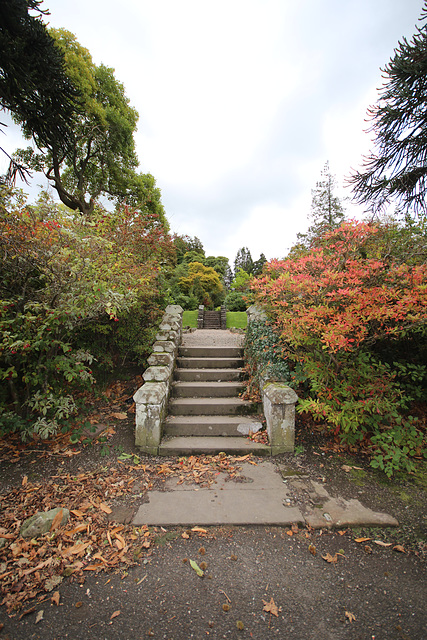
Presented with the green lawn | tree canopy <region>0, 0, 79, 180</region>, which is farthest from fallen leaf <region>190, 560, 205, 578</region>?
the green lawn

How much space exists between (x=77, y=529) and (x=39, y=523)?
317 mm

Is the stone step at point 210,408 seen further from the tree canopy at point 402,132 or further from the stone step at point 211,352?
the tree canopy at point 402,132

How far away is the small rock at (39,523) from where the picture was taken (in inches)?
89.9

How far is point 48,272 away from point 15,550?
266cm

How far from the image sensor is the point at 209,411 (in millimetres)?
4387

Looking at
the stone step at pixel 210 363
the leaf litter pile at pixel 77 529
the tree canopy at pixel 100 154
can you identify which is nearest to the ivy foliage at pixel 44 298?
the leaf litter pile at pixel 77 529

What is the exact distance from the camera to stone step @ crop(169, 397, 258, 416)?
14.3 ft

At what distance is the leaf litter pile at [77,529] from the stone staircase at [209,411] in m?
0.30

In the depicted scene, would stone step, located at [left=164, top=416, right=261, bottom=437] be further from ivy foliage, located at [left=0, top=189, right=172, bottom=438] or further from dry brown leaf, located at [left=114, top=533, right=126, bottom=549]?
dry brown leaf, located at [left=114, top=533, right=126, bottom=549]

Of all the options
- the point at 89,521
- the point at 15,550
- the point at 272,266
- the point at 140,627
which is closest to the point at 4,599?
the point at 15,550

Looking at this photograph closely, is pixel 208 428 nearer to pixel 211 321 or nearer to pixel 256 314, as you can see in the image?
pixel 256 314

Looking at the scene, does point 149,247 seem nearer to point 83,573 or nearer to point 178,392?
point 178,392

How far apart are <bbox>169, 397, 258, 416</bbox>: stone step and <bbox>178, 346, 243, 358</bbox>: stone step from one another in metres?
1.41

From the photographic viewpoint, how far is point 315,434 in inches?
159
